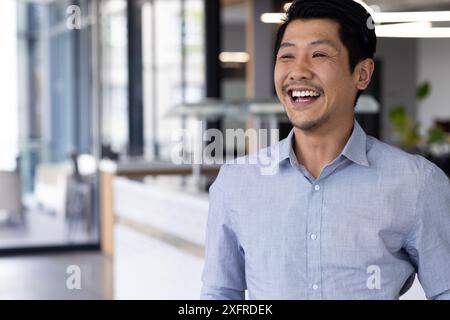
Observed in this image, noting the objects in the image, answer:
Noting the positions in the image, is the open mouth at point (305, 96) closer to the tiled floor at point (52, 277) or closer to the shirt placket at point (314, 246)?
the shirt placket at point (314, 246)

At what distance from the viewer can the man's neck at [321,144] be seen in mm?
1281

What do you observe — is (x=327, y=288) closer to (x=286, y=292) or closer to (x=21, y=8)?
(x=286, y=292)

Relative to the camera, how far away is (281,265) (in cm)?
124

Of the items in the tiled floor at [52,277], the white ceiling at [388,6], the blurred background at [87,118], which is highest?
the white ceiling at [388,6]

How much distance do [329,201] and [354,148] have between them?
3.5 inches

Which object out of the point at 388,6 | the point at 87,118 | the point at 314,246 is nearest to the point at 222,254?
the point at 314,246

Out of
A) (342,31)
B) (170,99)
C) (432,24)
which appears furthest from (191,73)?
(342,31)

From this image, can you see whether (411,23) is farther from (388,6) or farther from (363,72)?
(388,6)

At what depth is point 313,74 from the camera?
Answer: 124 cm

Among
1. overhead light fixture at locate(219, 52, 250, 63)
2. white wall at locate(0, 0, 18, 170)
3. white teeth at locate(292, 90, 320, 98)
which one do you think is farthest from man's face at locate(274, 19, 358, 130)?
overhead light fixture at locate(219, 52, 250, 63)

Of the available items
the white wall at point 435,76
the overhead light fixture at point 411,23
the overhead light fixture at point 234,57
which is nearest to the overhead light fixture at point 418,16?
the overhead light fixture at point 411,23

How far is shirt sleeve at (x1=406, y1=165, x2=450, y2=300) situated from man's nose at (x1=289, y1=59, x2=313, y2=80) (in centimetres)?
22

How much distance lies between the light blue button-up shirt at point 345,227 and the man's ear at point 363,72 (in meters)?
0.07
